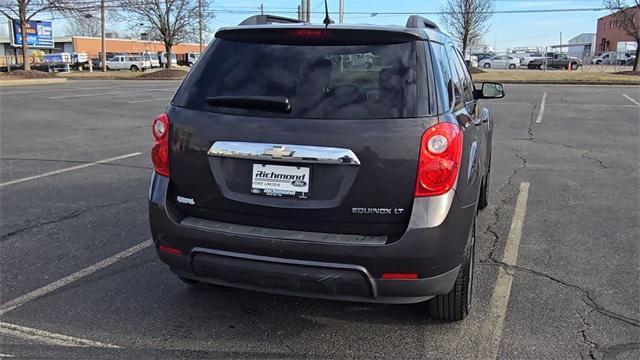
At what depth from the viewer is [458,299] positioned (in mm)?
3375

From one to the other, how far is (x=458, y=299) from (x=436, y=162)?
990mm

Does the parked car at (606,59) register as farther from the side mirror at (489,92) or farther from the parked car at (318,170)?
the parked car at (318,170)

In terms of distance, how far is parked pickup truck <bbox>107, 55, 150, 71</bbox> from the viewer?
58406mm

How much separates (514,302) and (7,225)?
4.53 metres

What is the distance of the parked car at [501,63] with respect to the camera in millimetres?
57344

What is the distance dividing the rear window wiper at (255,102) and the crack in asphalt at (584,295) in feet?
7.76

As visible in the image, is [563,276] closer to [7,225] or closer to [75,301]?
[75,301]

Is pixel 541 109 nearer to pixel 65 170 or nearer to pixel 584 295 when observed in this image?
pixel 65 170

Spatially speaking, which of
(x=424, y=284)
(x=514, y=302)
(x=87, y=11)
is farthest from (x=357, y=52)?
(x=87, y=11)

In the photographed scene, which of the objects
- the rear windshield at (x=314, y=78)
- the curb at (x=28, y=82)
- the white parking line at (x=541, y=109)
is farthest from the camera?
the curb at (x=28, y=82)

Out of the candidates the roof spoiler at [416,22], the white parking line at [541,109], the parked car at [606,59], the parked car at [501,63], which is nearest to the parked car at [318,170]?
the roof spoiler at [416,22]

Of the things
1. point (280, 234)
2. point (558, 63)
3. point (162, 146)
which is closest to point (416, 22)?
point (280, 234)

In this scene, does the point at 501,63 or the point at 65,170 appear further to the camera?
the point at 501,63

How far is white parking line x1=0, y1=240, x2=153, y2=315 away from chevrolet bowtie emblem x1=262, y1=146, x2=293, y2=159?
82.6 inches
